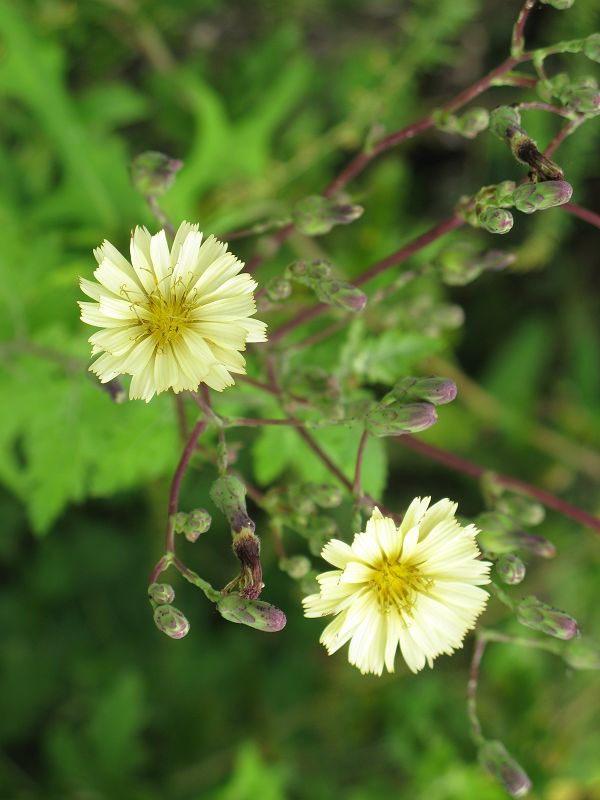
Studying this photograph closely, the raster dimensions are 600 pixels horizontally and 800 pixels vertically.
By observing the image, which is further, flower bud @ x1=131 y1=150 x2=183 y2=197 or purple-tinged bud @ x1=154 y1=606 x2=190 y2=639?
flower bud @ x1=131 y1=150 x2=183 y2=197

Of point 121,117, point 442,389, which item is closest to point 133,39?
point 121,117

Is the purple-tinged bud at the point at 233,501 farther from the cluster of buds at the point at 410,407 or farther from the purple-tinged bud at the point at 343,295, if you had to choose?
the purple-tinged bud at the point at 343,295

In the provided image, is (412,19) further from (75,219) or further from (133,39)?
(75,219)

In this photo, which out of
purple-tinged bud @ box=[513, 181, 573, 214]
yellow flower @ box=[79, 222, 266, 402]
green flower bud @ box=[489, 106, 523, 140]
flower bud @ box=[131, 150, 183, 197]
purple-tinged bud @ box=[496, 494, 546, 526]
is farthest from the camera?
purple-tinged bud @ box=[496, 494, 546, 526]

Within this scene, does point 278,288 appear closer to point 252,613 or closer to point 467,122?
point 467,122

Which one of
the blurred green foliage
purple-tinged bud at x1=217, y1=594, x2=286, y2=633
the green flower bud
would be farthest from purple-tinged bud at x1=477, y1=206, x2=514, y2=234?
the blurred green foliage

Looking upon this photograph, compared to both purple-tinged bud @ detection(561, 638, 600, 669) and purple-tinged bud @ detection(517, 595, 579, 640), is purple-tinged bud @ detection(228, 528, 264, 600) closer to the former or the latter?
purple-tinged bud @ detection(517, 595, 579, 640)

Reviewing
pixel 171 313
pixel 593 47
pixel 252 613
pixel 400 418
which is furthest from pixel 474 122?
pixel 252 613
